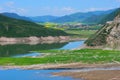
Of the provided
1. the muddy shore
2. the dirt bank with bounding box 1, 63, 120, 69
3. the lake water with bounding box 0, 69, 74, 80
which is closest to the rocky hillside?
the dirt bank with bounding box 1, 63, 120, 69

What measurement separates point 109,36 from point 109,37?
459 mm

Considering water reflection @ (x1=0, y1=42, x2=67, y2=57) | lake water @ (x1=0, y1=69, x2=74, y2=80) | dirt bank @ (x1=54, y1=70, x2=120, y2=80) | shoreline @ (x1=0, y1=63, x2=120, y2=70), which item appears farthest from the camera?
water reflection @ (x1=0, y1=42, x2=67, y2=57)

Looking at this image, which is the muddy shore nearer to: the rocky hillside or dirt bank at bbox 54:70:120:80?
dirt bank at bbox 54:70:120:80

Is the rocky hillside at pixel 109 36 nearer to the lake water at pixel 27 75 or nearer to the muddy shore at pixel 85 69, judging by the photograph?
the muddy shore at pixel 85 69

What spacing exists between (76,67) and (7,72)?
12162 millimetres

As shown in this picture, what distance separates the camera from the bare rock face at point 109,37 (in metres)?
108

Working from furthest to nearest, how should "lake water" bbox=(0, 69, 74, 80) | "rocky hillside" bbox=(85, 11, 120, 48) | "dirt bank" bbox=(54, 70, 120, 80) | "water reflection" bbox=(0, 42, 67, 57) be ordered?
"water reflection" bbox=(0, 42, 67, 57), "rocky hillside" bbox=(85, 11, 120, 48), "lake water" bbox=(0, 69, 74, 80), "dirt bank" bbox=(54, 70, 120, 80)

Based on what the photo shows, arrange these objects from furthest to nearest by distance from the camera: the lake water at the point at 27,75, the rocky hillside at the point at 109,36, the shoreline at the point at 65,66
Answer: the rocky hillside at the point at 109,36 → the shoreline at the point at 65,66 → the lake water at the point at 27,75

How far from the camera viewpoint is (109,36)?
11144cm

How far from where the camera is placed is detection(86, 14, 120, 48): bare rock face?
10788cm

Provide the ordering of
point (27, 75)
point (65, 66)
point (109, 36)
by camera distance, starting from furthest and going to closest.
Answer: point (109, 36) → point (65, 66) → point (27, 75)

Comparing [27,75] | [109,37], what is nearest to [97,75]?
[27,75]

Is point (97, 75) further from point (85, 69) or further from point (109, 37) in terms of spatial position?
point (109, 37)

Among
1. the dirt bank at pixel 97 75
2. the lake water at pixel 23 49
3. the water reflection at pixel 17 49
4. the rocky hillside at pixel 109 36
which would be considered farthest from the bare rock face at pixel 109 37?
the dirt bank at pixel 97 75
